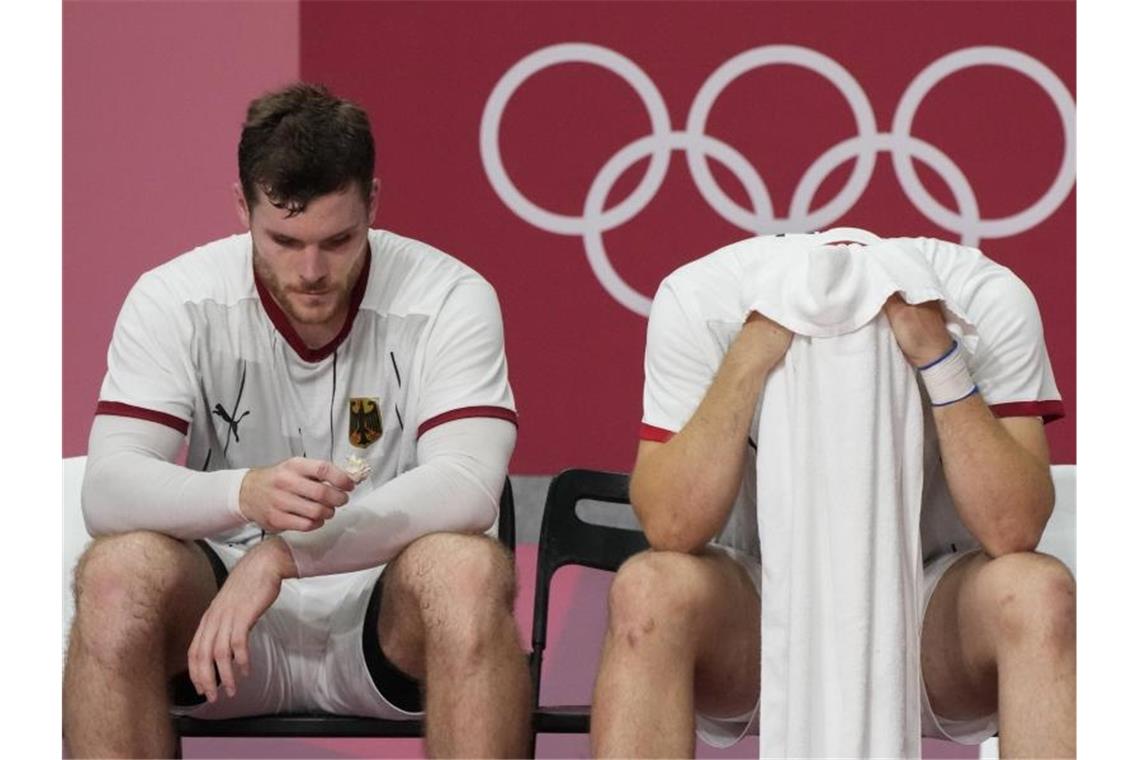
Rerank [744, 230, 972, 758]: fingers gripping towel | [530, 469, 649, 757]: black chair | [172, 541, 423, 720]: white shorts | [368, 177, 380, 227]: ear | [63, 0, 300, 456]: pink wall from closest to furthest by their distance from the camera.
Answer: [744, 230, 972, 758]: fingers gripping towel, [172, 541, 423, 720]: white shorts, [368, 177, 380, 227]: ear, [530, 469, 649, 757]: black chair, [63, 0, 300, 456]: pink wall

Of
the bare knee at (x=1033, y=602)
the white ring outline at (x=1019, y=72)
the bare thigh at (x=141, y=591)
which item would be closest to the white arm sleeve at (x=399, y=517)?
the bare thigh at (x=141, y=591)

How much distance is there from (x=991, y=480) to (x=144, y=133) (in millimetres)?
2421

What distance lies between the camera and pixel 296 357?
110 inches

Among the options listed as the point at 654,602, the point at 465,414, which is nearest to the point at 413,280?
the point at 465,414

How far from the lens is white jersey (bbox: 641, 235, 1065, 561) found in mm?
2521

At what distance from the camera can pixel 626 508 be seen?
13.7 ft

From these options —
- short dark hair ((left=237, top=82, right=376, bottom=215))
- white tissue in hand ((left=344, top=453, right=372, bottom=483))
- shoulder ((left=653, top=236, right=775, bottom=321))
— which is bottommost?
white tissue in hand ((left=344, top=453, right=372, bottom=483))

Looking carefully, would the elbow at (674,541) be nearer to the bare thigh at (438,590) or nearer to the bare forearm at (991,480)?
the bare thigh at (438,590)

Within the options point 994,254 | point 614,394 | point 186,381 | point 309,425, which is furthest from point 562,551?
point 994,254

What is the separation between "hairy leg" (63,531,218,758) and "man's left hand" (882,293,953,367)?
3.49 feet

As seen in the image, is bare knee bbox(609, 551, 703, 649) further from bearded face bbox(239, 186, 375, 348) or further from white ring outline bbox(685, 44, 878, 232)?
white ring outline bbox(685, 44, 878, 232)

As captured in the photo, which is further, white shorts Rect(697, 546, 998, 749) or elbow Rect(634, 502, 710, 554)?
white shorts Rect(697, 546, 998, 749)

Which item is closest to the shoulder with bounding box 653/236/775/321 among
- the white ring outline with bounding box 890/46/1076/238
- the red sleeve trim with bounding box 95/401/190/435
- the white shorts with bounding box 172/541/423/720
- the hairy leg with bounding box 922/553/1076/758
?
the hairy leg with bounding box 922/553/1076/758

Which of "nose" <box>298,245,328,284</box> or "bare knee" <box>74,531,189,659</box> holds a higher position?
"nose" <box>298,245,328,284</box>
